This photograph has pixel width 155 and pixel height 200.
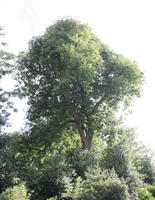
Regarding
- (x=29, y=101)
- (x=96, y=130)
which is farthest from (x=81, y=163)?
(x=29, y=101)

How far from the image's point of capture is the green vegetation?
12.3 metres

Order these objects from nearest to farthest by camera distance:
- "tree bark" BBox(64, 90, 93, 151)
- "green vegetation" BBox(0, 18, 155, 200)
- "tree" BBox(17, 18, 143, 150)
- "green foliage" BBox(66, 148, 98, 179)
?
"green vegetation" BBox(0, 18, 155, 200)
"green foliage" BBox(66, 148, 98, 179)
"tree" BBox(17, 18, 143, 150)
"tree bark" BBox(64, 90, 93, 151)

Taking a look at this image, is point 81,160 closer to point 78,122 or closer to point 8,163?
point 78,122

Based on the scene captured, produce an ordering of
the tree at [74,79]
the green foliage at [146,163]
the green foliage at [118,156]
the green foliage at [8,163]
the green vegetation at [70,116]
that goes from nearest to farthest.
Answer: the green foliage at [8,163]
the green vegetation at [70,116]
the green foliage at [118,156]
the tree at [74,79]
the green foliage at [146,163]

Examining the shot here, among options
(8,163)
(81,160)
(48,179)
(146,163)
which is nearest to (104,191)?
(48,179)

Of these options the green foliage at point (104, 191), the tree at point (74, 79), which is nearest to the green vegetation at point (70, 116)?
the tree at point (74, 79)

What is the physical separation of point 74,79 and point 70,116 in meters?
4.76

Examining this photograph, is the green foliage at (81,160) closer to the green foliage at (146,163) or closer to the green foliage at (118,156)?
the green foliage at (118,156)

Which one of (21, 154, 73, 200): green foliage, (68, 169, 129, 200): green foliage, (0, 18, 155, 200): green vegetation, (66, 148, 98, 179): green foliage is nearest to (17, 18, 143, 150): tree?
(0, 18, 155, 200): green vegetation

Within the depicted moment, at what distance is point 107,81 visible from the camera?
16906mm

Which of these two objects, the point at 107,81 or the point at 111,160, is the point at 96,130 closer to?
the point at 111,160

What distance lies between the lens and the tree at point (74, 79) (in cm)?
1541

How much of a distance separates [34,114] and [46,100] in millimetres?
2065

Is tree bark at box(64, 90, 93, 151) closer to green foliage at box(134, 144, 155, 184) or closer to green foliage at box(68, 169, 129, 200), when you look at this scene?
green foliage at box(134, 144, 155, 184)
